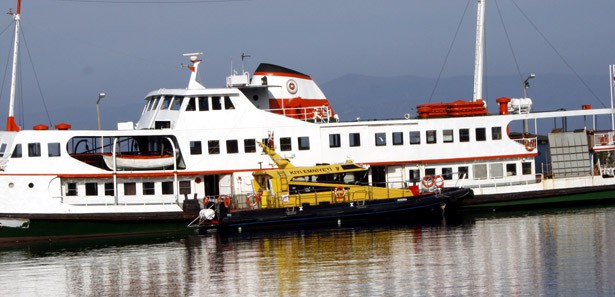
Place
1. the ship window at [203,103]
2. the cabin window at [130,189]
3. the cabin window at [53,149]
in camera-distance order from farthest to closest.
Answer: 1. the ship window at [203,103]
2. the cabin window at [130,189]
3. the cabin window at [53,149]

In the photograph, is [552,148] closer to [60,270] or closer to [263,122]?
[263,122]

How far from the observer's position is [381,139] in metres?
38.5

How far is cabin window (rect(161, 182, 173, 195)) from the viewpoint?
36.9m

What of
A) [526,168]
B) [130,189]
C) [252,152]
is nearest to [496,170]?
[526,168]

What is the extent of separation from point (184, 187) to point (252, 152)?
2929 millimetres

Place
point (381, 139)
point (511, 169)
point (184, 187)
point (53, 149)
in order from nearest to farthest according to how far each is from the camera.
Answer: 1. point (53, 149)
2. point (184, 187)
3. point (381, 139)
4. point (511, 169)

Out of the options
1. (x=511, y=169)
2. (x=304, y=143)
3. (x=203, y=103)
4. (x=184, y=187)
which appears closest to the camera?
(x=184, y=187)

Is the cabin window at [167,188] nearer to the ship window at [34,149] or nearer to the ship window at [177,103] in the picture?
the ship window at [177,103]

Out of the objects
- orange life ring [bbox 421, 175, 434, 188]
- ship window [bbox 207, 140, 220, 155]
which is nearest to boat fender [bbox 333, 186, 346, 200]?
orange life ring [bbox 421, 175, 434, 188]

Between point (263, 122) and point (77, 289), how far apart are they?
14.1 m

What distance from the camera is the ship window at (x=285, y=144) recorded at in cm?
3781

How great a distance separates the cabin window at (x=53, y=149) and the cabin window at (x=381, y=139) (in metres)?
12.2

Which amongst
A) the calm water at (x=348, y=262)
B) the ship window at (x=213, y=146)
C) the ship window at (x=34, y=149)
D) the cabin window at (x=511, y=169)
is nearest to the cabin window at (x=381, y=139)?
the calm water at (x=348, y=262)

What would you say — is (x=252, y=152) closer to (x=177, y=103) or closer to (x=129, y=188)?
(x=177, y=103)
